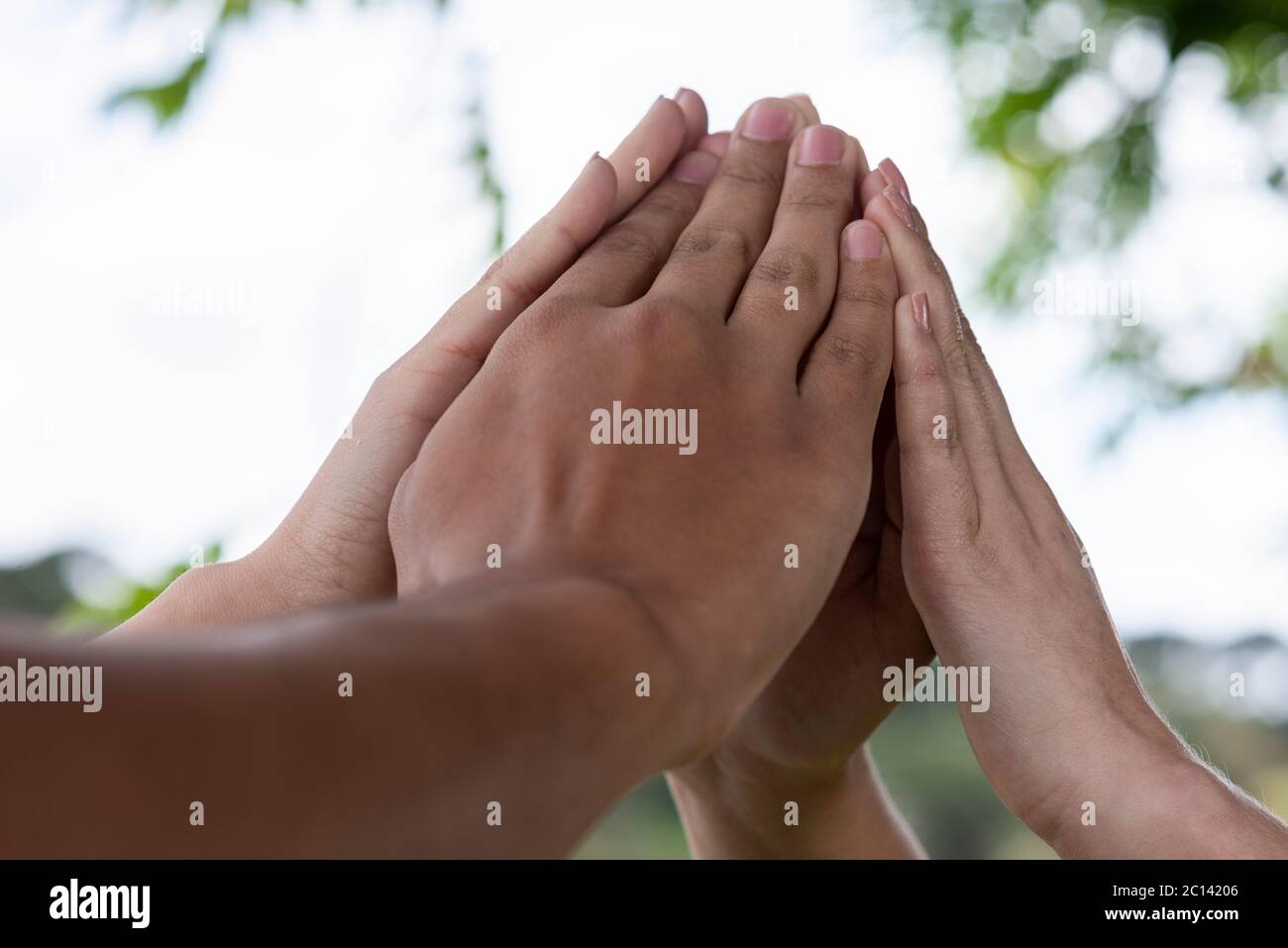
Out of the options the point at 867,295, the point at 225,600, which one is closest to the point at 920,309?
the point at 867,295

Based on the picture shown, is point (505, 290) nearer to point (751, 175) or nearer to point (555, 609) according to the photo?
point (751, 175)

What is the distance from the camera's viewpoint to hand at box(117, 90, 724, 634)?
0.67 meters

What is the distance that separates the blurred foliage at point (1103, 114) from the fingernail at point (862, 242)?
105 centimetres

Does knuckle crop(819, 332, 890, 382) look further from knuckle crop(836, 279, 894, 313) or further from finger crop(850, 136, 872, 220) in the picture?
finger crop(850, 136, 872, 220)

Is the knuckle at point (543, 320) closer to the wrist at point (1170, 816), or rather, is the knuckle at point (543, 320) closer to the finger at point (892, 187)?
the finger at point (892, 187)

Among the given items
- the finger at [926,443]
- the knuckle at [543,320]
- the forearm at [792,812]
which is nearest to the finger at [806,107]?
the finger at [926,443]

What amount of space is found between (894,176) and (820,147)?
0.06m

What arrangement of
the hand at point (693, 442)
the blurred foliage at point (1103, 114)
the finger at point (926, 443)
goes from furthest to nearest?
the blurred foliage at point (1103, 114)
the finger at point (926, 443)
the hand at point (693, 442)

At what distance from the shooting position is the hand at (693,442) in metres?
0.44

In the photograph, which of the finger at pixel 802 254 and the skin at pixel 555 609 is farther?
the finger at pixel 802 254

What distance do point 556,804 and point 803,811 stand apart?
480 millimetres

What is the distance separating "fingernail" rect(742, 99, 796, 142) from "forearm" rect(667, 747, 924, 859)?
48cm

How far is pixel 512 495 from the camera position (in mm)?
476
